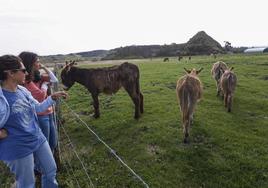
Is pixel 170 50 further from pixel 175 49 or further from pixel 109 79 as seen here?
pixel 109 79

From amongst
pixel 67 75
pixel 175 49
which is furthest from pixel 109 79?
pixel 175 49

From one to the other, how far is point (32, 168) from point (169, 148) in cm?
432

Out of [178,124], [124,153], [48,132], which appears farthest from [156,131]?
[48,132]

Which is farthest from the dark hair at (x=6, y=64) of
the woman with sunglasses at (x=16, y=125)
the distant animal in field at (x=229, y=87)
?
the distant animal in field at (x=229, y=87)

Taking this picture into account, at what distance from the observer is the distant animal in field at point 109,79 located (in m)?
10.1

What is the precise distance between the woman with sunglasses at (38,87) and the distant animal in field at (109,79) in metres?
4.08

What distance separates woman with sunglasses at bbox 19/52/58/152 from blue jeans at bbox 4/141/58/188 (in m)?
1.40

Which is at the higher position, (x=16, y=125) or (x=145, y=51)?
(x=16, y=125)

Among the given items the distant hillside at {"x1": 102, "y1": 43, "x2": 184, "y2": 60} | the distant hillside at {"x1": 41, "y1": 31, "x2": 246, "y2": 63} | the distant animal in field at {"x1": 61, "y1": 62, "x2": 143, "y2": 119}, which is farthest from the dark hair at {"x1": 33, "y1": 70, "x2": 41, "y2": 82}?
the distant hillside at {"x1": 102, "y1": 43, "x2": 184, "y2": 60}

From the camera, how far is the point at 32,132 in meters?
3.98

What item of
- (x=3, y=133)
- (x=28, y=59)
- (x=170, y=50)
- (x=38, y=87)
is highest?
(x=28, y=59)

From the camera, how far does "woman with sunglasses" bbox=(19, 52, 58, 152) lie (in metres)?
5.23

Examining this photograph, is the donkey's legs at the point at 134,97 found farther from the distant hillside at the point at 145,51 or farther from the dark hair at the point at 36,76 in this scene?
the distant hillside at the point at 145,51

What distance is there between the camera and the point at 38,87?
5.93 metres
